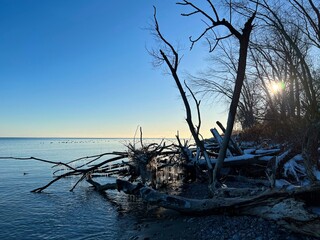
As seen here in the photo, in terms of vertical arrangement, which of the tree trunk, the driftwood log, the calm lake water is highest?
the tree trunk

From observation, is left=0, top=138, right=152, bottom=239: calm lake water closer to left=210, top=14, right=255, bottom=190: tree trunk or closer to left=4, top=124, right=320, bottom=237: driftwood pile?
left=4, top=124, right=320, bottom=237: driftwood pile

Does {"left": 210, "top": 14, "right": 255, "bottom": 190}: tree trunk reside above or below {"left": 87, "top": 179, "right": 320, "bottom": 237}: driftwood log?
above

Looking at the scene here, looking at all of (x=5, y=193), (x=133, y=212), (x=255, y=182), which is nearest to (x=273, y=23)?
(x=255, y=182)

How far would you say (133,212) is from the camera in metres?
7.66

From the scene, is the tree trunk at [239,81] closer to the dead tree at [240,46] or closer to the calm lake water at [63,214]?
the dead tree at [240,46]

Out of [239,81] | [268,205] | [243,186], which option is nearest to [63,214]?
[243,186]

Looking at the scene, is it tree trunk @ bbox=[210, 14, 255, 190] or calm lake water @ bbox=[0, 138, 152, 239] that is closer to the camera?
calm lake water @ bbox=[0, 138, 152, 239]

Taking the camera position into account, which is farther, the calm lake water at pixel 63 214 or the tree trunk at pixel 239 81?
the tree trunk at pixel 239 81

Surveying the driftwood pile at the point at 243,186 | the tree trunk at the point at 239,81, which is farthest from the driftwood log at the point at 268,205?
the tree trunk at the point at 239,81

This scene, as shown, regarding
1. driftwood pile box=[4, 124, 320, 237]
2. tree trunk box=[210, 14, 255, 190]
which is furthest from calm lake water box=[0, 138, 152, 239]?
tree trunk box=[210, 14, 255, 190]

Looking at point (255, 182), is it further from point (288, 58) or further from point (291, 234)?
point (288, 58)

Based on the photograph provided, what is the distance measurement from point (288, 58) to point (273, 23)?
4.07 meters

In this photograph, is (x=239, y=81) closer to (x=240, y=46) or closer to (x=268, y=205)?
(x=240, y=46)

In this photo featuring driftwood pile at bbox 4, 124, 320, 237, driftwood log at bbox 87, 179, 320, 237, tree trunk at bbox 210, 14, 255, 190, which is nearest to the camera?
driftwood log at bbox 87, 179, 320, 237
